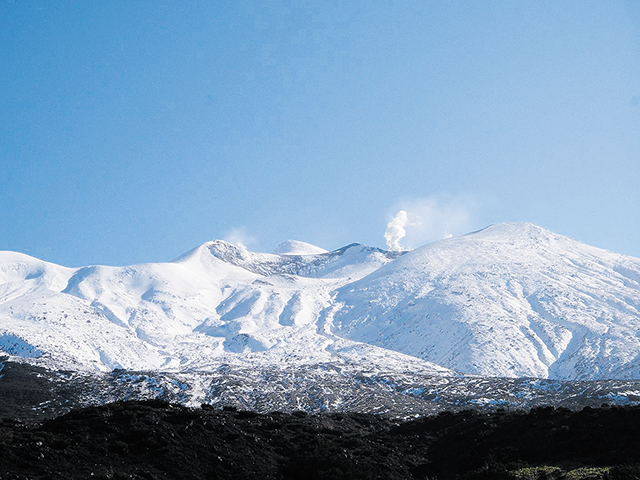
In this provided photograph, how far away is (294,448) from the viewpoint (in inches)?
1328

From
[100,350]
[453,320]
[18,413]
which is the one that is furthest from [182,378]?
[453,320]

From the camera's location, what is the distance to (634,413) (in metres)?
32.2

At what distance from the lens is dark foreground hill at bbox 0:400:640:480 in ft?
85.6

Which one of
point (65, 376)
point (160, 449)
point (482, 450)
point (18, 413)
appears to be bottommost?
point (482, 450)

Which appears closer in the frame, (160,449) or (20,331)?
(160,449)

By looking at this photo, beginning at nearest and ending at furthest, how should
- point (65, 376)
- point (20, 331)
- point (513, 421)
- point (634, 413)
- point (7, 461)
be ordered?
point (7, 461), point (634, 413), point (513, 421), point (65, 376), point (20, 331)

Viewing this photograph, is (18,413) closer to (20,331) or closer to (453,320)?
(20,331)

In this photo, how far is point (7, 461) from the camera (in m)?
24.5

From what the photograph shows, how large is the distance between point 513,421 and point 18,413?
67.1 m

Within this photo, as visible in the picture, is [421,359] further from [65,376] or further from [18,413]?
[18,413]

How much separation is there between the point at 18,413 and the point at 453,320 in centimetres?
14526

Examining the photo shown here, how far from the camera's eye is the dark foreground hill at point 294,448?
1027 inches

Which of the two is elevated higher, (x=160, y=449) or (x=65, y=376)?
(x=65, y=376)

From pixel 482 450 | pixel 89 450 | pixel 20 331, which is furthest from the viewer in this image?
pixel 20 331
